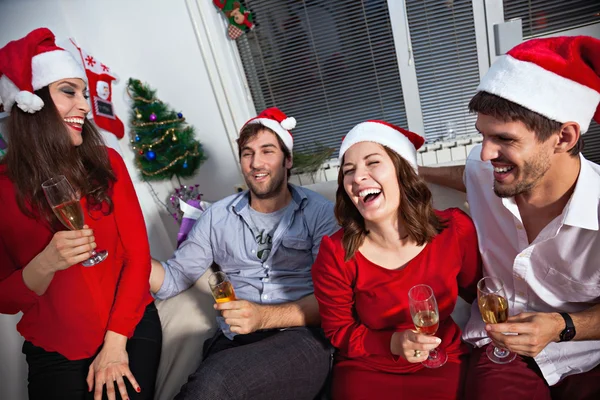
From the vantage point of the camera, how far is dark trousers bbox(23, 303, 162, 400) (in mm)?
1548

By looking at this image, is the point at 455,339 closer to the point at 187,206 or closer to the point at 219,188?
the point at 187,206

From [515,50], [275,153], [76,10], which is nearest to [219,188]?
[275,153]

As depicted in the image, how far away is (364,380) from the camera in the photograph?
1.42 m

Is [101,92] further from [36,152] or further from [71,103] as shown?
[36,152]

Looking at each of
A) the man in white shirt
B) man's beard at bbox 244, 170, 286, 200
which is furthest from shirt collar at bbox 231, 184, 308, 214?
the man in white shirt

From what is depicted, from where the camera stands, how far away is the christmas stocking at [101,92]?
2.79 metres

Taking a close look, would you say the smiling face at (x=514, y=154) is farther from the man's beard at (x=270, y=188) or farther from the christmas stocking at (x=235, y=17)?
the christmas stocking at (x=235, y=17)

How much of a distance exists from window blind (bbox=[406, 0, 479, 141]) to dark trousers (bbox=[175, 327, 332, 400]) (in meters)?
1.97

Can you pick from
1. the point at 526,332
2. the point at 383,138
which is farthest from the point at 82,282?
the point at 526,332

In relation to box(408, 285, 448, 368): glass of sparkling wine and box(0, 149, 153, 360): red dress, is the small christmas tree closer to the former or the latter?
box(0, 149, 153, 360): red dress

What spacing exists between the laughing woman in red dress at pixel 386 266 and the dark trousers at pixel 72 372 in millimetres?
810

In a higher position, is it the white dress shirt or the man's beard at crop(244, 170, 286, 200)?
the man's beard at crop(244, 170, 286, 200)

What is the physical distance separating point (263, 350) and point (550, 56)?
4.62ft

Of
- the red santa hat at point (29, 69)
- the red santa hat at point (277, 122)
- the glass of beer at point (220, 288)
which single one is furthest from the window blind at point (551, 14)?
the red santa hat at point (29, 69)
